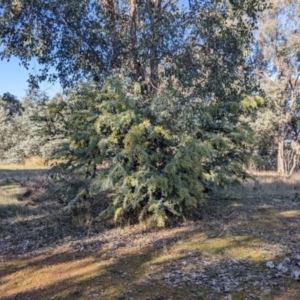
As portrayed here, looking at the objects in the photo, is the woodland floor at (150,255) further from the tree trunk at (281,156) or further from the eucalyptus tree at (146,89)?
the tree trunk at (281,156)

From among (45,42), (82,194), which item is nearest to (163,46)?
(45,42)

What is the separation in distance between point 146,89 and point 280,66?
1284 cm

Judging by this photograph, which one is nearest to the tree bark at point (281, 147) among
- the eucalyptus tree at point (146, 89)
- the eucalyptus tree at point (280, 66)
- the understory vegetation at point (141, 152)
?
the eucalyptus tree at point (280, 66)

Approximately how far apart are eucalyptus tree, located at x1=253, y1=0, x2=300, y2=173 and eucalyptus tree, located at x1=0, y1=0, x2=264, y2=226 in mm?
10076

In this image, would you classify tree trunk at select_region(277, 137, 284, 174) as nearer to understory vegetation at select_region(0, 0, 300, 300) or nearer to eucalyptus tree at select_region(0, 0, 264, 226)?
understory vegetation at select_region(0, 0, 300, 300)

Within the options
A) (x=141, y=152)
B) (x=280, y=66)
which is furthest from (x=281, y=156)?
(x=141, y=152)

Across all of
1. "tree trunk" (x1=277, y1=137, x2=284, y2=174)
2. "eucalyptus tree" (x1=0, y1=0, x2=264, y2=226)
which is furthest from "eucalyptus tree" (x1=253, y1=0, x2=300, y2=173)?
"eucalyptus tree" (x1=0, y1=0, x2=264, y2=226)

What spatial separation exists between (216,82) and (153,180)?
2594 mm

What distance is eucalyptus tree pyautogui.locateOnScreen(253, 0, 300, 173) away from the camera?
17.4 metres

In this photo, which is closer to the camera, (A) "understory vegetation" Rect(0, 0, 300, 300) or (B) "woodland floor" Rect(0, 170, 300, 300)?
(B) "woodland floor" Rect(0, 170, 300, 300)

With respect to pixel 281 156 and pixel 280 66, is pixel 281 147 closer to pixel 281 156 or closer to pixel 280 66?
pixel 281 156

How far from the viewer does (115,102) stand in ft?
20.6

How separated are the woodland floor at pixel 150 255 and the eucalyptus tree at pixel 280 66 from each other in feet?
36.3

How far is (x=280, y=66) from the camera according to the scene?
18344mm
